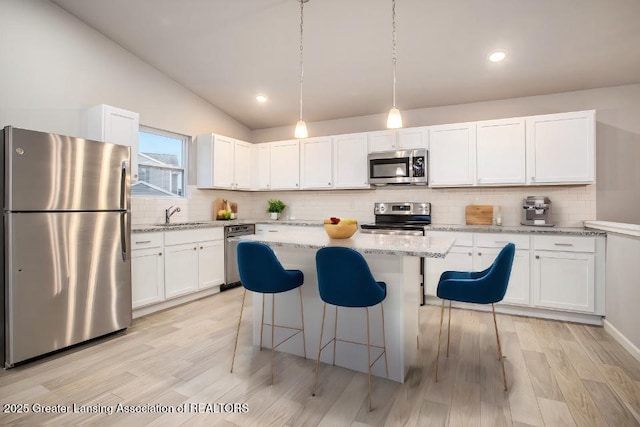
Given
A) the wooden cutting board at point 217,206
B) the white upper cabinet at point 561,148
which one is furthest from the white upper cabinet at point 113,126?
the white upper cabinet at point 561,148

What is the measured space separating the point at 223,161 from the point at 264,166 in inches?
30.4

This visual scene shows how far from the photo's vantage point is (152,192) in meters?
4.37

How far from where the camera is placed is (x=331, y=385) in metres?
2.21

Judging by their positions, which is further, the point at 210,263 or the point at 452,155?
the point at 210,263

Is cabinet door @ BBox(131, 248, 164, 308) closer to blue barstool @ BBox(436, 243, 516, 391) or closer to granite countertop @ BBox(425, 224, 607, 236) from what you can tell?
blue barstool @ BBox(436, 243, 516, 391)

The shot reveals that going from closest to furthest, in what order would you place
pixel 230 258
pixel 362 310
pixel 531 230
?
pixel 362 310
pixel 531 230
pixel 230 258

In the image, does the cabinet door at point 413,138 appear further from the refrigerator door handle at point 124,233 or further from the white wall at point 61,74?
the refrigerator door handle at point 124,233

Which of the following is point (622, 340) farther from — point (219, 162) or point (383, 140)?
point (219, 162)

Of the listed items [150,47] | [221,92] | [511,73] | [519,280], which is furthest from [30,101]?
[519,280]

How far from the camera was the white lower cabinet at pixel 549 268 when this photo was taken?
3.27 m

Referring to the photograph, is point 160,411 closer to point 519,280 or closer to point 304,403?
point 304,403

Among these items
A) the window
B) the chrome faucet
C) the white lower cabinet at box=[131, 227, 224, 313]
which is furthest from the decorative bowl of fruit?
Result: the window

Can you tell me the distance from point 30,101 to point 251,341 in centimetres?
300

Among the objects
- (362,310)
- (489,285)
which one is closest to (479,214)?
(489,285)
